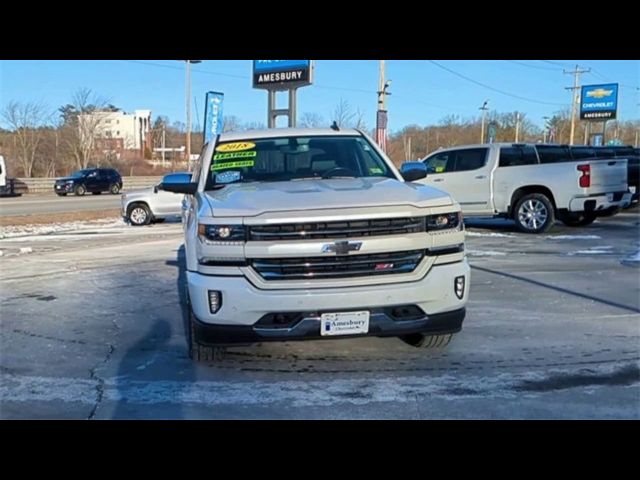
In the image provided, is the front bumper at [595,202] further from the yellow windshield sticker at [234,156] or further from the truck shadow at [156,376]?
the truck shadow at [156,376]

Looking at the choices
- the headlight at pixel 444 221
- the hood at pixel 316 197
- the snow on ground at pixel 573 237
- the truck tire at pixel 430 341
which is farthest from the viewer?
the snow on ground at pixel 573 237

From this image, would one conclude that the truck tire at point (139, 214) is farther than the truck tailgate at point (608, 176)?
Yes

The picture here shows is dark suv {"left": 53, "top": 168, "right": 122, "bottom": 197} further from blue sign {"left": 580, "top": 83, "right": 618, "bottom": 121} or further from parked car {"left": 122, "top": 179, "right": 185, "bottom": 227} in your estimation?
blue sign {"left": 580, "top": 83, "right": 618, "bottom": 121}

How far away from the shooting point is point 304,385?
445cm

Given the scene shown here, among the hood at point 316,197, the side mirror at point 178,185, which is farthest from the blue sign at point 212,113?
the hood at point 316,197

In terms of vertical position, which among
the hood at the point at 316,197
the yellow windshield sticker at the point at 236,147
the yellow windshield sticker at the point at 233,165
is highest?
the yellow windshield sticker at the point at 236,147

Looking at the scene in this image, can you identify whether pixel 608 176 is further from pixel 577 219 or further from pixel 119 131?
pixel 119 131

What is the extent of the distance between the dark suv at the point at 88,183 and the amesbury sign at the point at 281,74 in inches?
799

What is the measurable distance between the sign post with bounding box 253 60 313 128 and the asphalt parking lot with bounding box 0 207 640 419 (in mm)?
14162

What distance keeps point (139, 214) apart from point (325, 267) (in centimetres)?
1497

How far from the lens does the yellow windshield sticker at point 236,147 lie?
5.87 m

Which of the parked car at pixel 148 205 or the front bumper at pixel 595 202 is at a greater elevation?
the front bumper at pixel 595 202
